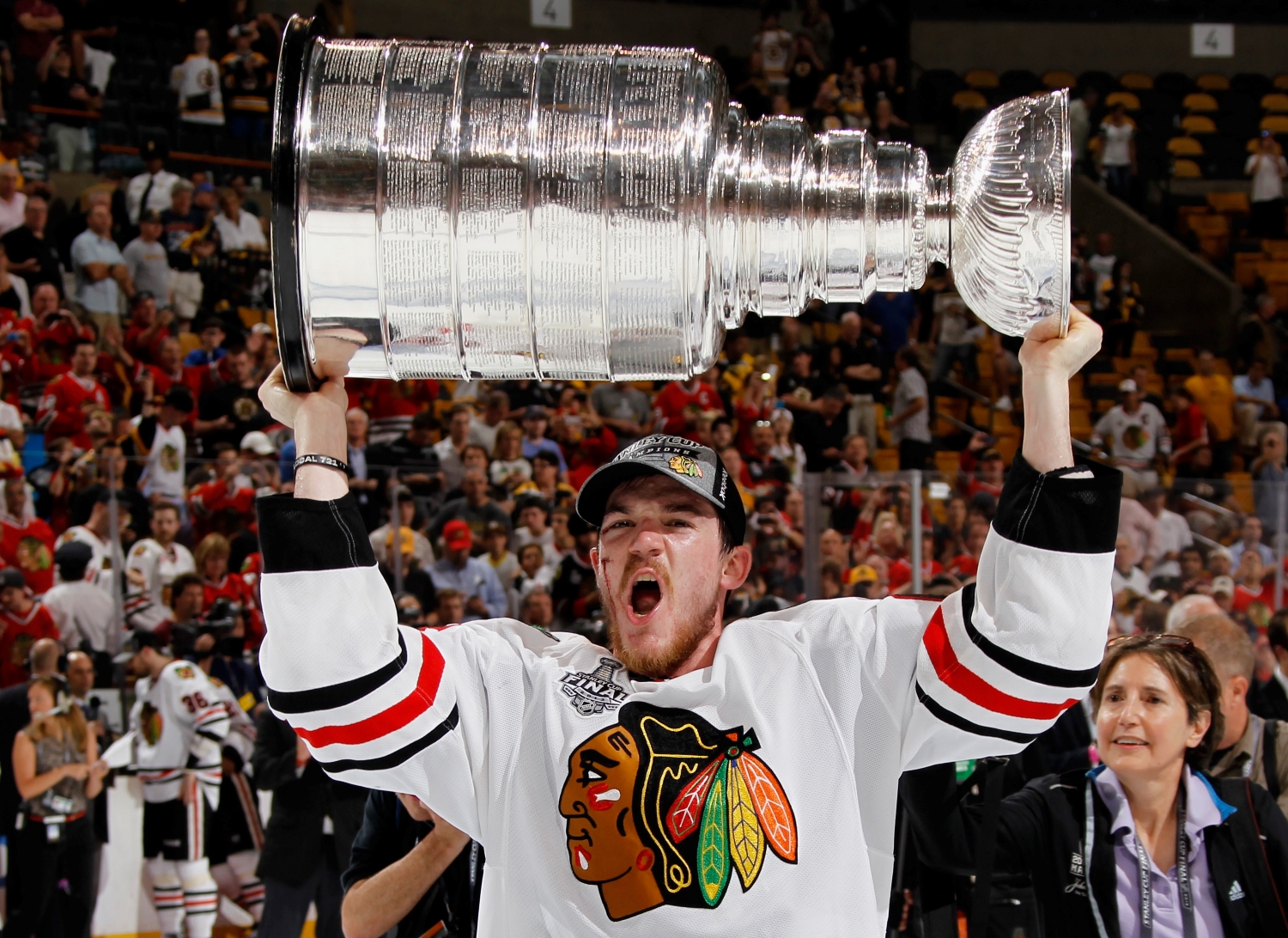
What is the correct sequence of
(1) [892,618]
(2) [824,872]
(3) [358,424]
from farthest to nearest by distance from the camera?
(3) [358,424], (1) [892,618], (2) [824,872]

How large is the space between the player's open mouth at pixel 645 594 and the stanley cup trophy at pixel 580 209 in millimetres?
518

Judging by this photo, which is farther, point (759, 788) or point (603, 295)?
point (759, 788)

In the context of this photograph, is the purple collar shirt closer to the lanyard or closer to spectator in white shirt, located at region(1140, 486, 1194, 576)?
the lanyard

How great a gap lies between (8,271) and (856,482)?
5.40 metres

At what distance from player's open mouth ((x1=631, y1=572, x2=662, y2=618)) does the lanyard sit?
46.2 inches

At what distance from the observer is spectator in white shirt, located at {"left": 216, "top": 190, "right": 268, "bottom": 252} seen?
9.43 metres

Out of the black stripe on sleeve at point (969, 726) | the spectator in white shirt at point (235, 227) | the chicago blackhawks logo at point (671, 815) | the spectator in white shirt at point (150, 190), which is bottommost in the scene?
the chicago blackhawks logo at point (671, 815)

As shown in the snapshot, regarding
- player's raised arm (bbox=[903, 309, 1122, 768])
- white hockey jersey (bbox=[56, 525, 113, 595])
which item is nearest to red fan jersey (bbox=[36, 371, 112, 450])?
white hockey jersey (bbox=[56, 525, 113, 595])

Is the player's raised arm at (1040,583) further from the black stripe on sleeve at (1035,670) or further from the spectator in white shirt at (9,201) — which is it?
the spectator in white shirt at (9,201)

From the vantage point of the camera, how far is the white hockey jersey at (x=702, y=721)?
1752mm

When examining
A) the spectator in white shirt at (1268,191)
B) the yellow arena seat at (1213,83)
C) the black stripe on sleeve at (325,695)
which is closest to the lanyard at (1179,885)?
the black stripe on sleeve at (325,695)

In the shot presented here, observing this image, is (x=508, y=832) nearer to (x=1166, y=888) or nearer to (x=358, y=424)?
(x=1166, y=888)

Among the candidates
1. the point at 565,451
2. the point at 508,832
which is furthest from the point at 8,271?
the point at 508,832

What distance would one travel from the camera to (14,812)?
17.4 feet
